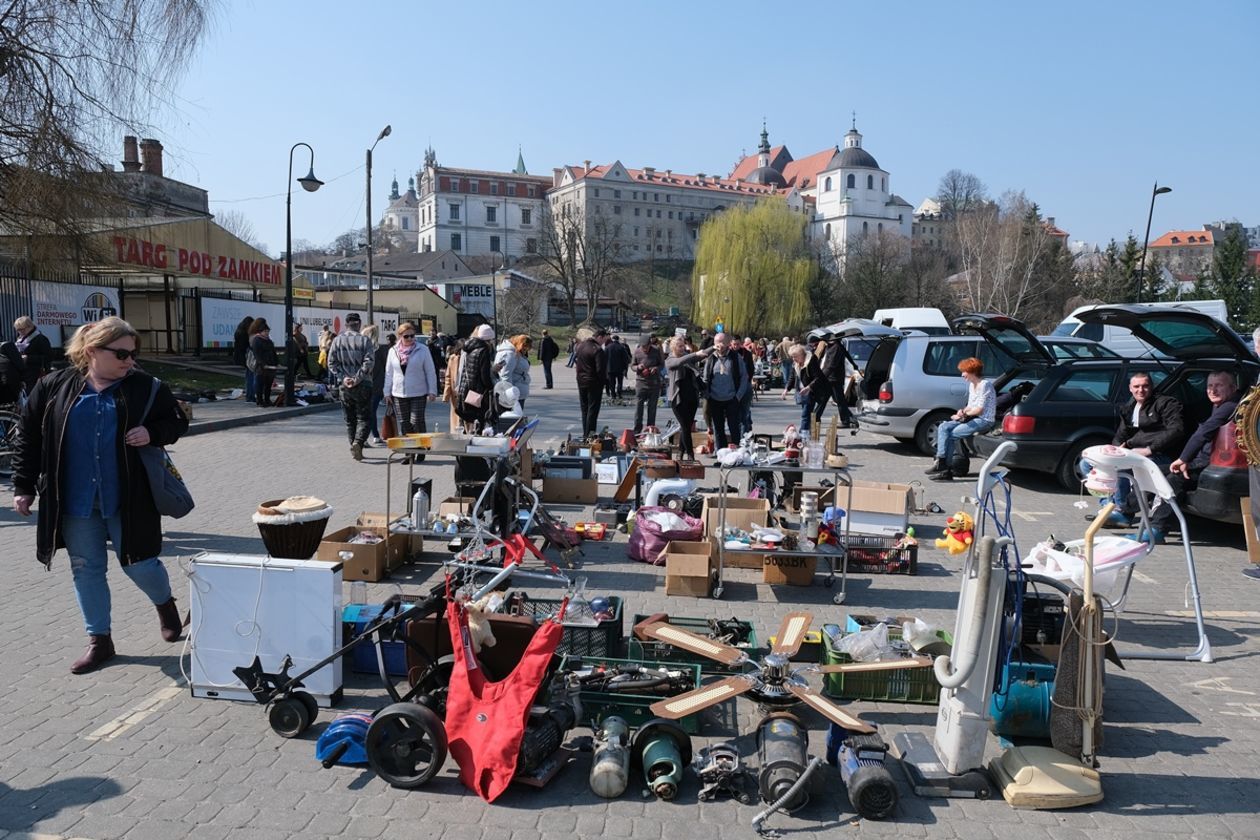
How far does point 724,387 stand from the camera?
1200 centimetres

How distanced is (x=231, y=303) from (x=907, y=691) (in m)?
28.4

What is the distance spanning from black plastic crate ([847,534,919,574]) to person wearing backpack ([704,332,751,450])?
4.67 metres

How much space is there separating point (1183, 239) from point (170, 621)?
150304 mm

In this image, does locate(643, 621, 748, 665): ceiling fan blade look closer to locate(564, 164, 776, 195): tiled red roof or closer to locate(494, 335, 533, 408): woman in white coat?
locate(494, 335, 533, 408): woman in white coat

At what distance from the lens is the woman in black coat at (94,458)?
459 cm

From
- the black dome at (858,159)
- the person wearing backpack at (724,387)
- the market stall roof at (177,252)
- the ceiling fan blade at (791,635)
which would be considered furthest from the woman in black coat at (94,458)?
the black dome at (858,159)

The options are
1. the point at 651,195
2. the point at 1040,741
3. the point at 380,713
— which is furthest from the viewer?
the point at 651,195

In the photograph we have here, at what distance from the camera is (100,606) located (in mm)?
4875

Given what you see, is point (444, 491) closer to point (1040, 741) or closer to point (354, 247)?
point (1040, 741)

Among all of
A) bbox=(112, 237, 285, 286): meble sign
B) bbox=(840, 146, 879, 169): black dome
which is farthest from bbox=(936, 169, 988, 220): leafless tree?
bbox=(112, 237, 285, 286): meble sign

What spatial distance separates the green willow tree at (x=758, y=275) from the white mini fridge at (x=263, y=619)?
52.1 meters

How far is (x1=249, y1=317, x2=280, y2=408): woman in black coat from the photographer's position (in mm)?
18641

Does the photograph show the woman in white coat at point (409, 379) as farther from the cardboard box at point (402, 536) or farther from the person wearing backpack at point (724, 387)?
the cardboard box at point (402, 536)

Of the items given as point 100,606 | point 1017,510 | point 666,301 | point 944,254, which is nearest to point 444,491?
point 100,606
